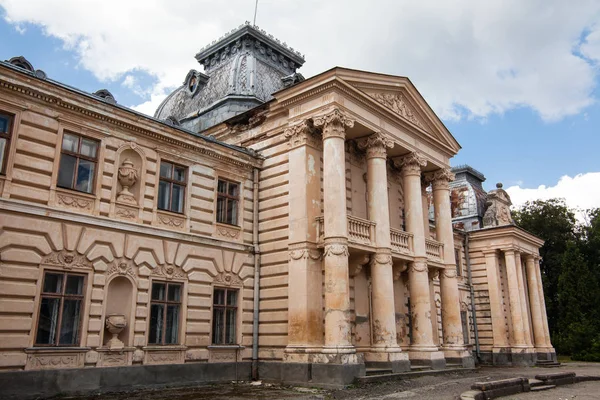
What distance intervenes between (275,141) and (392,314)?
8613 millimetres

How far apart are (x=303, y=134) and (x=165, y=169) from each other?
5.55m

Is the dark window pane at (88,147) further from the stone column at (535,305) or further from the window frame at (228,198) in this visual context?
the stone column at (535,305)

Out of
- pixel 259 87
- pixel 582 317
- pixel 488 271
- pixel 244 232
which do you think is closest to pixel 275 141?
pixel 244 232

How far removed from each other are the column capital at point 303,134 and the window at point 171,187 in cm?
453

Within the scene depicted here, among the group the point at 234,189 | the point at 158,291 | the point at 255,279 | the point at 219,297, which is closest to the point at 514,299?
the point at 255,279

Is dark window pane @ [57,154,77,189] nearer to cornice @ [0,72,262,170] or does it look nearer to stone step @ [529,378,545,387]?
cornice @ [0,72,262,170]

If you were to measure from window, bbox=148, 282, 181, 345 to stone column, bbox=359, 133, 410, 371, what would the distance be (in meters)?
7.60

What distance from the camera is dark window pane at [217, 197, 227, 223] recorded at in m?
21.0

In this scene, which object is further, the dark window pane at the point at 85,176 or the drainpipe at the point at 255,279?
the drainpipe at the point at 255,279

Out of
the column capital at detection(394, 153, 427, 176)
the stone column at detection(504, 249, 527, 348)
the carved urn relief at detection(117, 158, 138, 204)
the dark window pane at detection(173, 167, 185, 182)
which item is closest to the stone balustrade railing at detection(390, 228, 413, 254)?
the column capital at detection(394, 153, 427, 176)

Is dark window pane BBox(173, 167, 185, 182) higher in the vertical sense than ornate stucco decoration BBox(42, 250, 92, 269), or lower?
higher

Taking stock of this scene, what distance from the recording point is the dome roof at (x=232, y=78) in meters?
28.0

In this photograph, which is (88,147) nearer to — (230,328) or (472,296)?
(230,328)

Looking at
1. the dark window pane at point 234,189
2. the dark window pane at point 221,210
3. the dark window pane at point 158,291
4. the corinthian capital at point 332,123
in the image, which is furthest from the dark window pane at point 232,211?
the corinthian capital at point 332,123
